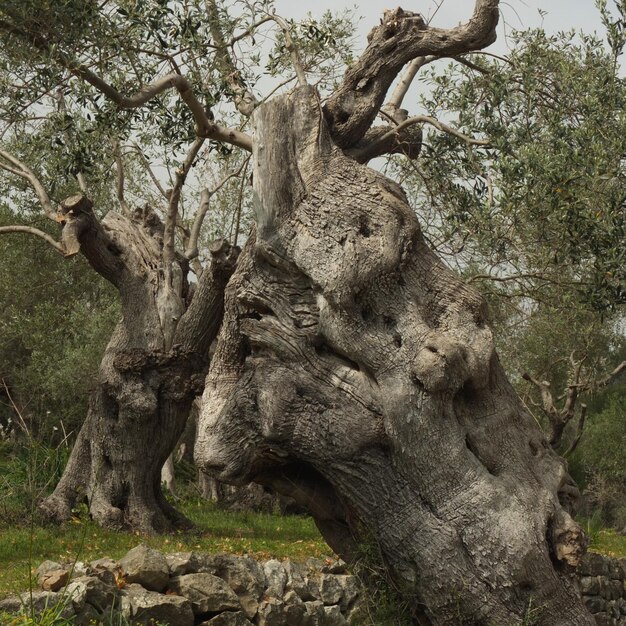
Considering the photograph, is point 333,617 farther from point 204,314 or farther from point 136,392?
point 136,392

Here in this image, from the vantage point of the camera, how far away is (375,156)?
1148 cm

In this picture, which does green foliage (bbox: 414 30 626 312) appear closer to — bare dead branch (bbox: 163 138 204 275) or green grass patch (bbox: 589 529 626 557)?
bare dead branch (bbox: 163 138 204 275)

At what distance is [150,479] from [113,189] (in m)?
15.8

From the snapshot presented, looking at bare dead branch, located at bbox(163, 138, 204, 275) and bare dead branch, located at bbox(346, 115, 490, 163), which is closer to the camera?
bare dead branch, located at bbox(346, 115, 490, 163)

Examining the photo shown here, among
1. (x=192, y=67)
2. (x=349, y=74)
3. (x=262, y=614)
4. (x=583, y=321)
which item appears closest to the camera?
(x=262, y=614)

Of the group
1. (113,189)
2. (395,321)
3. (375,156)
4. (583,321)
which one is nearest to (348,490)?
(395,321)

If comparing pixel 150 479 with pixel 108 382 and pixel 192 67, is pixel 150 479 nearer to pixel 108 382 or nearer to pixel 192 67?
pixel 108 382

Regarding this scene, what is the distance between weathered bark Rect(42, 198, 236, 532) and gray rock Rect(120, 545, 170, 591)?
6.28 metres

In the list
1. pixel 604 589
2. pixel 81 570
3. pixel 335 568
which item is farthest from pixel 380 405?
pixel 604 589

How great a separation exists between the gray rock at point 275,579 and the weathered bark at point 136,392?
5.60 m

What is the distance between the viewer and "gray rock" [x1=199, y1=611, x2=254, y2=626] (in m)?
9.05

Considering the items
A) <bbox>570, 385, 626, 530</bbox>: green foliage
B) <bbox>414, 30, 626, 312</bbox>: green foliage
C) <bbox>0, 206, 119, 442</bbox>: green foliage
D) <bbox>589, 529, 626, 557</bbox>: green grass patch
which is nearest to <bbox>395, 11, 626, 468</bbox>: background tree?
<bbox>414, 30, 626, 312</bbox>: green foliage

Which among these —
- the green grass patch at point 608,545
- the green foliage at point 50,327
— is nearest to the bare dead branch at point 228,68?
the green grass patch at point 608,545

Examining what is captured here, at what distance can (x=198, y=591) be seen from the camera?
916 centimetres
